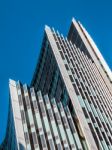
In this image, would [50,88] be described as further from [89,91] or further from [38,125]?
→ [38,125]

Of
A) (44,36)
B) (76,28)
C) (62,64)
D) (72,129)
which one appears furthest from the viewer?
(76,28)

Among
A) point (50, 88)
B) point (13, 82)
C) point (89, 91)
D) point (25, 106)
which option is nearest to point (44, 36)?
point (50, 88)

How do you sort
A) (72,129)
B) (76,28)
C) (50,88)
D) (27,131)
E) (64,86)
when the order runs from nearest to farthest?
1. (27,131)
2. (72,129)
3. (64,86)
4. (50,88)
5. (76,28)

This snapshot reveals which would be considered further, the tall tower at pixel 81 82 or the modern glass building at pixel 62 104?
the tall tower at pixel 81 82

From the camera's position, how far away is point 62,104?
80.8 m

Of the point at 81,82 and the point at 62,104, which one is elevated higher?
the point at 81,82

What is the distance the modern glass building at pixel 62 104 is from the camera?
65250 millimetres

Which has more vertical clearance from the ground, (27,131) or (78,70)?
(78,70)

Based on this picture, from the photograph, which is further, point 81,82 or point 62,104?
point 81,82

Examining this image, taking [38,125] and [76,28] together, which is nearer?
[38,125]

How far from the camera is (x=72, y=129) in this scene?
2709 inches

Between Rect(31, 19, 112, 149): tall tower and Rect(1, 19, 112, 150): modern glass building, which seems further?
Rect(31, 19, 112, 149): tall tower

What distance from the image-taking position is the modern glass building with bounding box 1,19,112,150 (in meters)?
65.2

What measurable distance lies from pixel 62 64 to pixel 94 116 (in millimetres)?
18534
